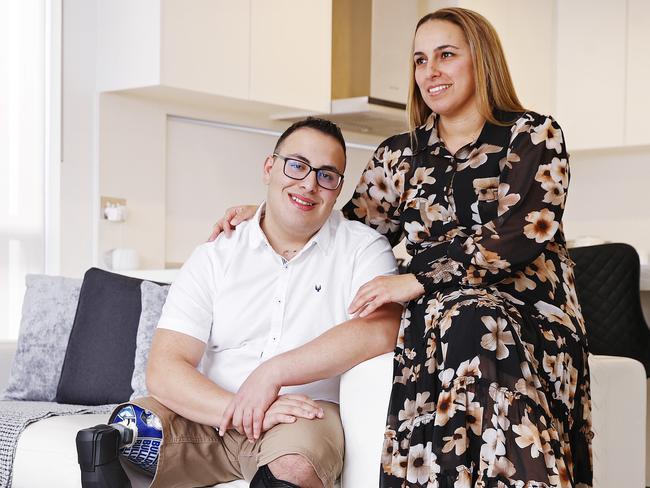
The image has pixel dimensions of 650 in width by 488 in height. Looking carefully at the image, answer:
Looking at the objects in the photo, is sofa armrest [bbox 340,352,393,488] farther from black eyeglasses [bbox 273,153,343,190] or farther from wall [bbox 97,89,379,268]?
wall [bbox 97,89,379,268]

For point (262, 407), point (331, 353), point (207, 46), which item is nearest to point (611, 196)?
point (207, 46)

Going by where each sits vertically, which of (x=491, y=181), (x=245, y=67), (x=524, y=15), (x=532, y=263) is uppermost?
(x=524, y=15)

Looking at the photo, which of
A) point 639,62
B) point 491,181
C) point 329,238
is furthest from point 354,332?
point 639,62

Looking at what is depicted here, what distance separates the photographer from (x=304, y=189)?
7.25ft

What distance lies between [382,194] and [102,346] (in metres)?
1.07

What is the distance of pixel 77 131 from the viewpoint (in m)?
4.10

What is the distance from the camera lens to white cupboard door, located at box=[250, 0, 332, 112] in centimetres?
439

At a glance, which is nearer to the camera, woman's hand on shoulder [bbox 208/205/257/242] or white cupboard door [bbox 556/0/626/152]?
woman's hand on shoulder [bbox 208/205/257/242]

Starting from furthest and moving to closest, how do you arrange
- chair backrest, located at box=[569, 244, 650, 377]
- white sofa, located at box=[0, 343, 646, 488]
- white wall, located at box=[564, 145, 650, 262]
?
white wall, located at box=[564, 145, 650, 262], chair backrest, located at box=[569, 244, 650, 377], white sofa, located at box=[0, 343, 646, 488]

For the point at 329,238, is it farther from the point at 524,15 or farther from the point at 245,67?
the point at 524,15

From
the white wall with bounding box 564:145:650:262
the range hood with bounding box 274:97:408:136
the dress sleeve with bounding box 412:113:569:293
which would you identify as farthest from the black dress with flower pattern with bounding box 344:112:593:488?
the white wall with bounding box 564:145:650:262

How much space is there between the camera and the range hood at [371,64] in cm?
482

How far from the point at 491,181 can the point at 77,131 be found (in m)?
2.47

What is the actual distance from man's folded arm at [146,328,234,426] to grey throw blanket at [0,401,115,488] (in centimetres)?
53
